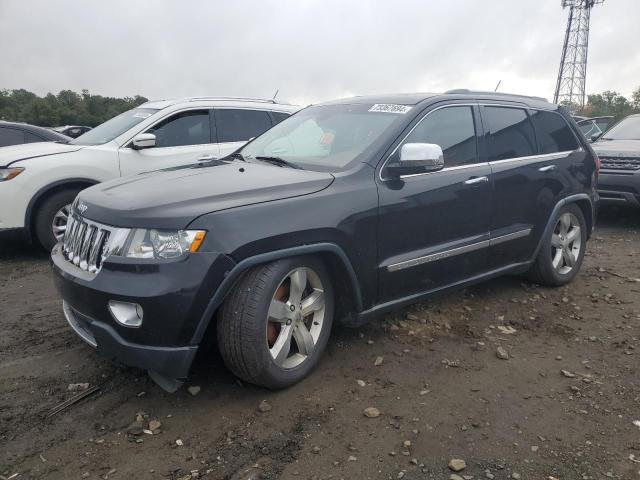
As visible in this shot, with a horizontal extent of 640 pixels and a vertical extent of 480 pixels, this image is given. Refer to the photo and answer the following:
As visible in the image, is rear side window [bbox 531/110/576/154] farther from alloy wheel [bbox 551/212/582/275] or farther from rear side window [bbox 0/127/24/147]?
rear side window [bbox 0/127/24/147]

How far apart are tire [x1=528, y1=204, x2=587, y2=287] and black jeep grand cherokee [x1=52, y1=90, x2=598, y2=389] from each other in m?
0.10

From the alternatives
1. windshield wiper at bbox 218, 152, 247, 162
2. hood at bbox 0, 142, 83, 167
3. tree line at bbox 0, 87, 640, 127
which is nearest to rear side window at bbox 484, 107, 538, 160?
windshield wiper at bbox 218, 152, 247, 162

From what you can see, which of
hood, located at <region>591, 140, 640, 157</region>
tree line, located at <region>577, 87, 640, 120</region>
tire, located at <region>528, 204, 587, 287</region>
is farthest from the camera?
tree line, located at <region>577, 87, 640, 120</region>

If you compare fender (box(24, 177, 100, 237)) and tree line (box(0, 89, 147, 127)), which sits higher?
tree line (box(0, 89, 147, 127))

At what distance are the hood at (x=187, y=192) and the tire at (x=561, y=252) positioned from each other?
2423 millimetres

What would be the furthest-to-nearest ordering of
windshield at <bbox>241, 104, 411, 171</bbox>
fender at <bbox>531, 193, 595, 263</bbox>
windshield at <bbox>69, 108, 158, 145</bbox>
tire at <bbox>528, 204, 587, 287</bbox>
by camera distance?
windshield at <bbox>69, 108, 158, 145</bbox>, tire at <bbox>528, 204, 587, 287</bbox>, fender at <bbox>531, 193, 595, 263</bbox>, windshield at <bbox>241, 104, 411, 171</bbox>

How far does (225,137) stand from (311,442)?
192 inches

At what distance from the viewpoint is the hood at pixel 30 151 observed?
575 centimetres

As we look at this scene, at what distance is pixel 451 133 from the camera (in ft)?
12.9

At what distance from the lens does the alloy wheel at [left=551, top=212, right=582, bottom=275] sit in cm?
486

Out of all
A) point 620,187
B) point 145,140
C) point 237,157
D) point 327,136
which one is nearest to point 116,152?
point 145,140

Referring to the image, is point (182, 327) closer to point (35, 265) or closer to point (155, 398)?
point (155, 398)

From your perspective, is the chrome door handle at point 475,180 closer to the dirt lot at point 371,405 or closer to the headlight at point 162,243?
the dirt lot at point 371,405

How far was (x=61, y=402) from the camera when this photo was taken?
297 cm
